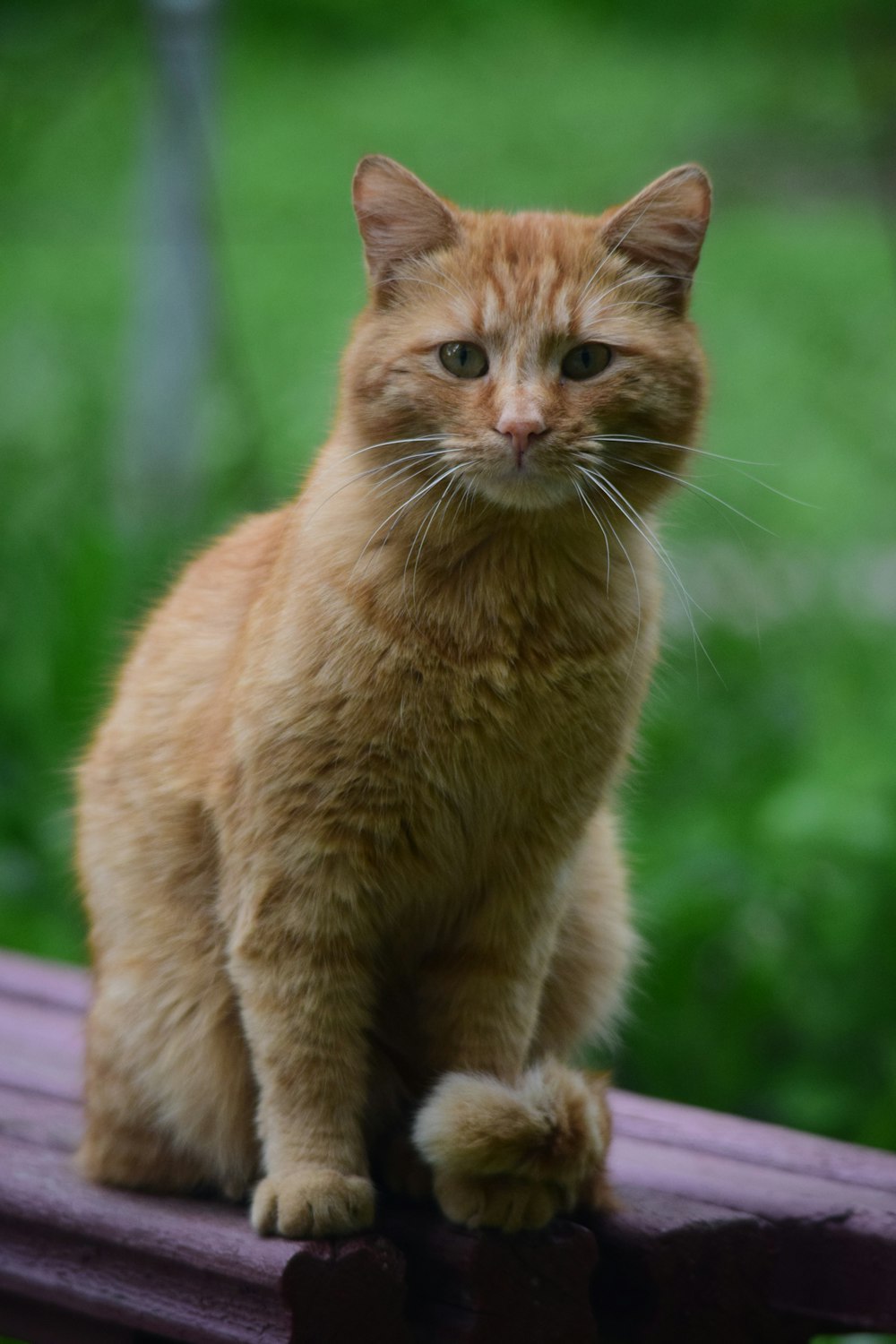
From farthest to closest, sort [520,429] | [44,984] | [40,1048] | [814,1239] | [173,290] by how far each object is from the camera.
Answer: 1. [173,290]
2. [44,984]
3. [40,1048]
4. [814,1239]
5. [520,429]

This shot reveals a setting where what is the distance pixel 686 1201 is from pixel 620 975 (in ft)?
1.27

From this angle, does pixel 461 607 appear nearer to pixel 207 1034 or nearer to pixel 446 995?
pixel 446 995

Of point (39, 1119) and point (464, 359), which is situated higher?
point (464, 359)

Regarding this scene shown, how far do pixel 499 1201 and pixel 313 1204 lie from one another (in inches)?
9.0

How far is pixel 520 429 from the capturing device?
6.14ft

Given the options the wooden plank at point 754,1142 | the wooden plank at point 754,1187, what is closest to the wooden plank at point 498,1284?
the wooden plank at point 754,1187

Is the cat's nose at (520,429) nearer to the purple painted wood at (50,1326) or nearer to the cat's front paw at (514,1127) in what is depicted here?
the cat's front paw at (514,1127)

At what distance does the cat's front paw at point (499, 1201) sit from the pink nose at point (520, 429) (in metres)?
0.89

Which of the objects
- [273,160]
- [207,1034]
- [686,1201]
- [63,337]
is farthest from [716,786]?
[273,160]

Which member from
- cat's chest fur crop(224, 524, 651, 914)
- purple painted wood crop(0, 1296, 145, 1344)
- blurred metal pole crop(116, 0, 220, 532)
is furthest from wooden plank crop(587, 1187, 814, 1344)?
blurred metal pole crop(116, 0, 220, 532)

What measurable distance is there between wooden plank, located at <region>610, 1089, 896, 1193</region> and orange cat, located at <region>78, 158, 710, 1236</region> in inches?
19.5

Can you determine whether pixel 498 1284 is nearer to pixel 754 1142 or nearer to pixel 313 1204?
pixel 313 1204

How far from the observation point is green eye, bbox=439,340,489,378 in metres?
2.01

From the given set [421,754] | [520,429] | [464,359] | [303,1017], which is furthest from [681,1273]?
[464,359]
